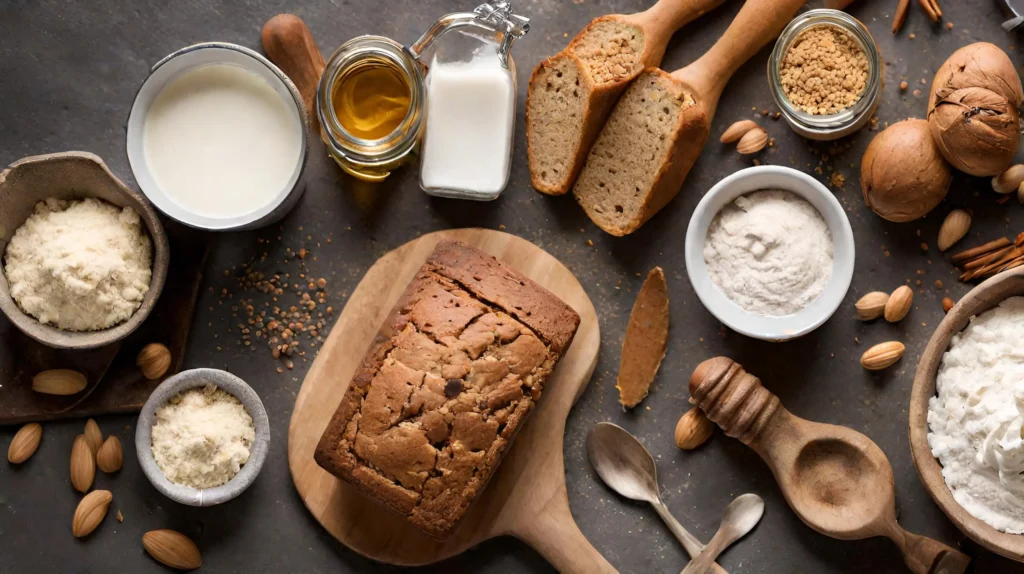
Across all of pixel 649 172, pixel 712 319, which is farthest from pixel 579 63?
pixel 712 319

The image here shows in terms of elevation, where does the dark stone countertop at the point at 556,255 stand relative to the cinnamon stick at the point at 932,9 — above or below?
below

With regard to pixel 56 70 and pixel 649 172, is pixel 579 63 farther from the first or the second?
pixel 56 70

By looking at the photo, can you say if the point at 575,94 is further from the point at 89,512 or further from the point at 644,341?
the point at 89,512

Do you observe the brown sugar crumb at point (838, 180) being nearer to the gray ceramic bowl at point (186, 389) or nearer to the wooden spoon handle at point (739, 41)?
the wooden spoon handle at point (739, 41)

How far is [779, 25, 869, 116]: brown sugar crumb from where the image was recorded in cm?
207

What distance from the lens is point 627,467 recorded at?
214cm

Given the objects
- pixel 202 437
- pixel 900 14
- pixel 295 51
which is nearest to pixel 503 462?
pixel 202 437

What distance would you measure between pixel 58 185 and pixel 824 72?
1915 millimetres

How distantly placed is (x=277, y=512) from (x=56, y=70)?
1331 mm

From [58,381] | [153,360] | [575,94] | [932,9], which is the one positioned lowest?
[58,381]

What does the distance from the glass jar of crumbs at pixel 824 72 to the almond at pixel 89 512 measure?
2.05 meters

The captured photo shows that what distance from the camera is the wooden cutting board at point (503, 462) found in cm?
209

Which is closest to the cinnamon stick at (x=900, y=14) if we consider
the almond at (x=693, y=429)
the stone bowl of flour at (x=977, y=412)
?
the stone bowl of flour at (x=977, y=412)

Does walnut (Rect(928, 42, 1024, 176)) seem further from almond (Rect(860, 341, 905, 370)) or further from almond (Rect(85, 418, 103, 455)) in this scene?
almond (Rect(85, 418, 103, 455))
